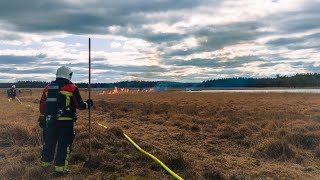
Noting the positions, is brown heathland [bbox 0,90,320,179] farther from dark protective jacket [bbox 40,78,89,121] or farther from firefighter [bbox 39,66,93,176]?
dark protective jacket [bbox 40,78,89,121]

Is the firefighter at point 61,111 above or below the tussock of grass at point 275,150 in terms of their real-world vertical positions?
above

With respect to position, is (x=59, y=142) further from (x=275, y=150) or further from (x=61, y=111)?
(x=275, y=150)

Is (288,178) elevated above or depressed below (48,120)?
below

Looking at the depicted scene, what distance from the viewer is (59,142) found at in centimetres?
696

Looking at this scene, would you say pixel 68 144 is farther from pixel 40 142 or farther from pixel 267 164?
pixel 267 164

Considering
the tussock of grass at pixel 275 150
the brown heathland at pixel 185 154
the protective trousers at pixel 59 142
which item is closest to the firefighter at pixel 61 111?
the protective trousers at pixel 59 142

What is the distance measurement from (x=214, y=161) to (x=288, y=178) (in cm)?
184

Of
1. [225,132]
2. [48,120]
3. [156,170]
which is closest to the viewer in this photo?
[48,120]

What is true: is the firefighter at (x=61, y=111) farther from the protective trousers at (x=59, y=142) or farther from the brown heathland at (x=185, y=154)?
the brown heathland at (x=185, y=154)

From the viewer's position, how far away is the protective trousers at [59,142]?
682 centimetres

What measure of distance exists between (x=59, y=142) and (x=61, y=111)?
0.66 meters

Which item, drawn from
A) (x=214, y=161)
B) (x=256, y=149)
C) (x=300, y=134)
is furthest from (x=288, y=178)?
(x=300, y=134)

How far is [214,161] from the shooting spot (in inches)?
325

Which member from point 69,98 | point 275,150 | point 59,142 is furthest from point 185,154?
point 69,98
